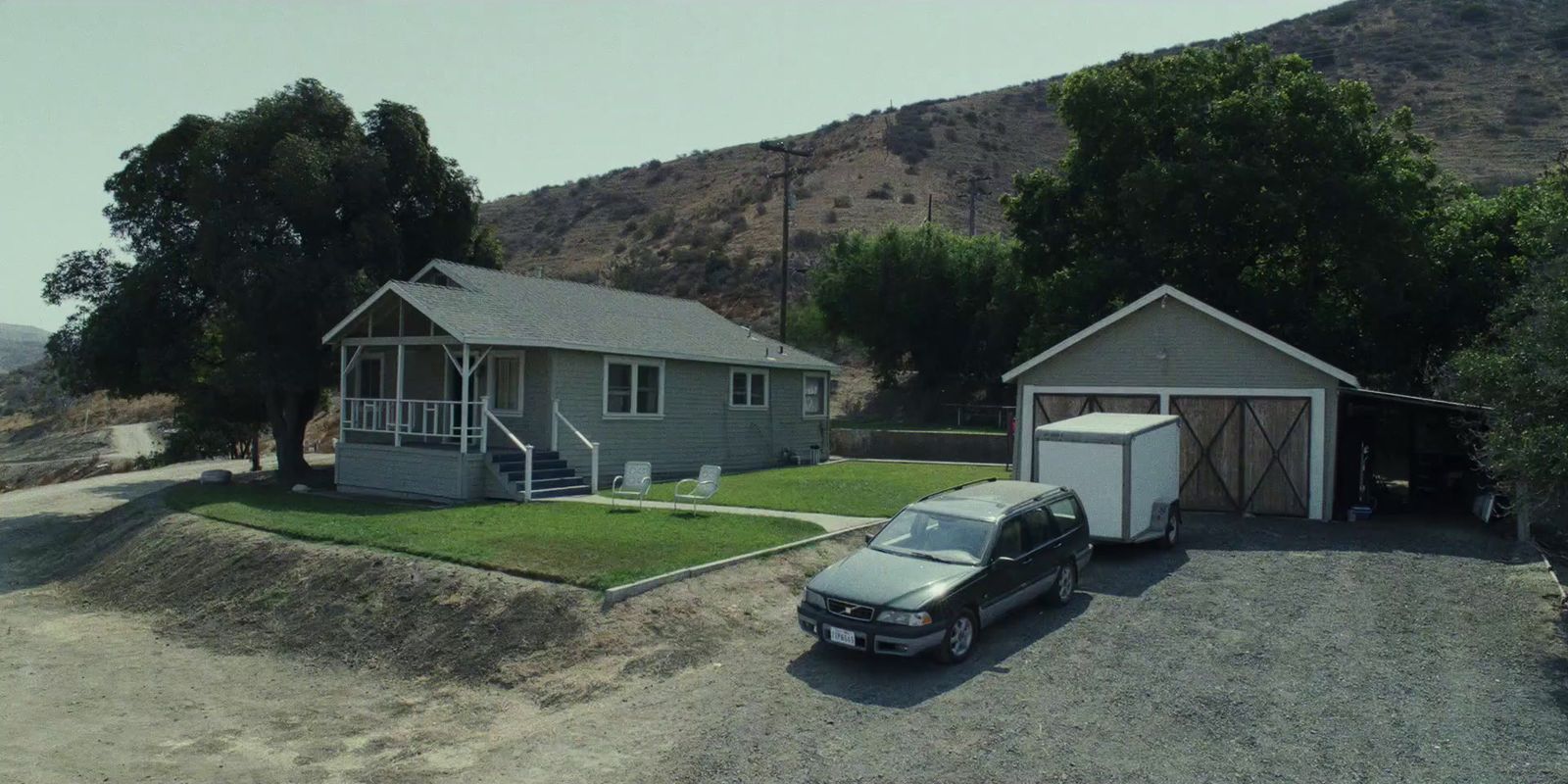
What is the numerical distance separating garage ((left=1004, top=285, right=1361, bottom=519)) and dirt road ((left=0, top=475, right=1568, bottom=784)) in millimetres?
4695

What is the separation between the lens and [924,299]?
4050cm

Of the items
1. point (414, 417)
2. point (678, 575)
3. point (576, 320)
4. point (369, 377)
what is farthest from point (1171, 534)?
point (369, 377)

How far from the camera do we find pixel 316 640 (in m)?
13.3

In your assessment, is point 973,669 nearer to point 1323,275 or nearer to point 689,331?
point 689,331

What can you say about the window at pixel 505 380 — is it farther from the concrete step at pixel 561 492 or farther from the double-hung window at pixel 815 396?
the double-hung window at pixel 815 396

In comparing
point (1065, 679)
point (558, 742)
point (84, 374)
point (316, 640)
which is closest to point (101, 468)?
point (84, 374)

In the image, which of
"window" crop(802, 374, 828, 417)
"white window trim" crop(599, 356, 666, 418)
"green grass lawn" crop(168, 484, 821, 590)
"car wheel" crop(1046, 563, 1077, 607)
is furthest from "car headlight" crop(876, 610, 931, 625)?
"window" crop(802, 374, 828, 417)

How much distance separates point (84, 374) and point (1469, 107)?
6862 centimetres

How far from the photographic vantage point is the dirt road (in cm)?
814

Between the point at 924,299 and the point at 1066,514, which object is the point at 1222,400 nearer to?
the point at 1066,514

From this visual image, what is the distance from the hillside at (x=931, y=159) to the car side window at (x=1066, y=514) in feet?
126

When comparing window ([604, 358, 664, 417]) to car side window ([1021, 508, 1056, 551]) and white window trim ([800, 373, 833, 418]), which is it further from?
car side window ([1021, 508, 1056, 551])

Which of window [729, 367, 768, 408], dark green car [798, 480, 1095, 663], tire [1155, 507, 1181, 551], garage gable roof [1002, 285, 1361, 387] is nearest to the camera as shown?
dark green car [798, 480, 1095, 663]

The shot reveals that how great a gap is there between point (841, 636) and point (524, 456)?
37.5 feet
